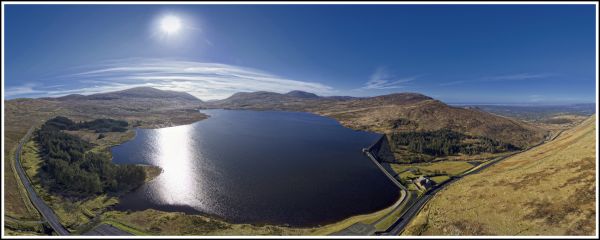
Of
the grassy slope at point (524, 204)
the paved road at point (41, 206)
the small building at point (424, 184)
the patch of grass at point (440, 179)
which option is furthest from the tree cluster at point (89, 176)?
the patch of grass at point (440, 179)

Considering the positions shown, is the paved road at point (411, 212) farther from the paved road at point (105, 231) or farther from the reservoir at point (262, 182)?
the paved road at point (105, 231)

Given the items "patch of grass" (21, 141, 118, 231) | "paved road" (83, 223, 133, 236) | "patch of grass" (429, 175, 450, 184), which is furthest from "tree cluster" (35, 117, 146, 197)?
"patch of grass" (429, 175, 450, 184)

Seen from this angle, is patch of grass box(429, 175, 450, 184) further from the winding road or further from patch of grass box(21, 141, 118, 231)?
patch of grass box(21, 141, 118, 231)

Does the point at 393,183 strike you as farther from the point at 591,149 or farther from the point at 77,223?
the point at 77,223

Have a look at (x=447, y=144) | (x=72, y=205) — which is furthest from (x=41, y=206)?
(x=447, y=144)

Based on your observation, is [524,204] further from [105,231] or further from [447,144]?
[105,231]

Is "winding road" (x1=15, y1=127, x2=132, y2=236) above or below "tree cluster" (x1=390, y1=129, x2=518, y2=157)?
below

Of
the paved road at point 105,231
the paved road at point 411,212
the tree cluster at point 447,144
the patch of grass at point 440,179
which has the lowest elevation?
the paved road at point 105,231
